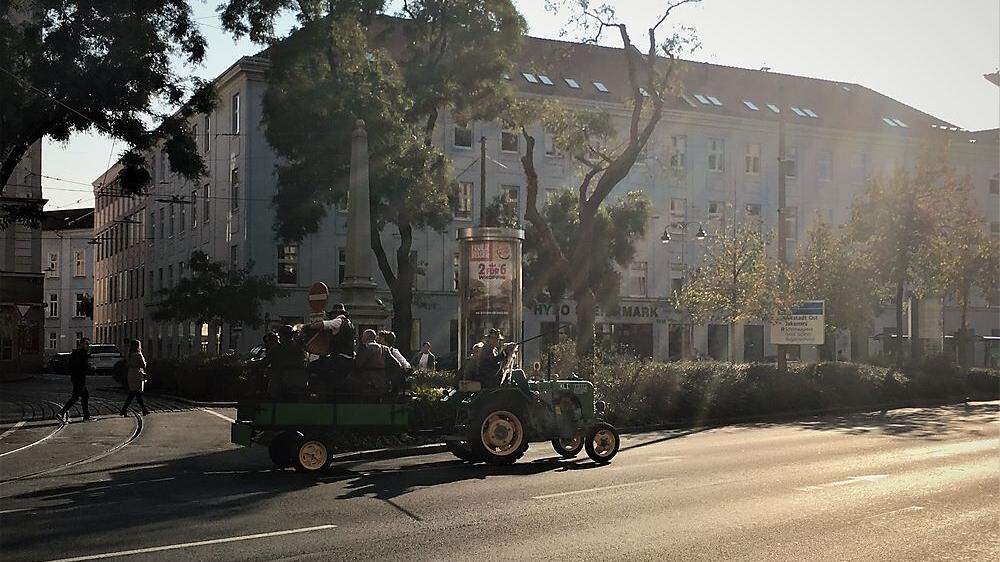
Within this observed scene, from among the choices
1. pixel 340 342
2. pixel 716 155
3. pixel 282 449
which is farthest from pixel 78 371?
pixel 716 155

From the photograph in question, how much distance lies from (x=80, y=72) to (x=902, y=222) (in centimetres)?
2613

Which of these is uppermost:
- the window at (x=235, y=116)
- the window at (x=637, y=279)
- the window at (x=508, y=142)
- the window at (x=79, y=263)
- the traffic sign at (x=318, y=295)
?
the window at (x=235, y=116)

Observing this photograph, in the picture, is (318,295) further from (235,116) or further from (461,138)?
(461,138)

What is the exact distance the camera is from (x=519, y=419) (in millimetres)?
15258

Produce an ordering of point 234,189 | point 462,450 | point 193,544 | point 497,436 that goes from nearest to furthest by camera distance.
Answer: point 193,544
point 497,436
point 462,450
point 234,189

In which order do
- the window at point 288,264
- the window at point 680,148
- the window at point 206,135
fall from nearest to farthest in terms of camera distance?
1. the window at point 288,264
2. the window at point 206,135
3. the window at point 680,148

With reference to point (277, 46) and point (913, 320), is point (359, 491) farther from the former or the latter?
point (913, 320)

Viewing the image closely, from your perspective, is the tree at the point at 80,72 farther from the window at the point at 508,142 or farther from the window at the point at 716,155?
the window at the point at 716,155

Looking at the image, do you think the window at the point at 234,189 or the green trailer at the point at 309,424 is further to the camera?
the window at the point at 234,189

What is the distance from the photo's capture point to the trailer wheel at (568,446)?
1625 cm

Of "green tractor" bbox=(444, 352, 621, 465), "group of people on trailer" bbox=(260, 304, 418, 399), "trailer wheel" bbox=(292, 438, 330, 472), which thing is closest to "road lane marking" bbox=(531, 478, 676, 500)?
"green tractor" bbox=(444, 352, 621, 465)

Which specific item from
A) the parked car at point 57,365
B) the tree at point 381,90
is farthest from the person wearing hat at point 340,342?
the parked car at point 57,365

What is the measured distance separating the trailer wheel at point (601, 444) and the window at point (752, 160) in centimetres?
5334

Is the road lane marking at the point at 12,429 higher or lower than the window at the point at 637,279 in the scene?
lower
